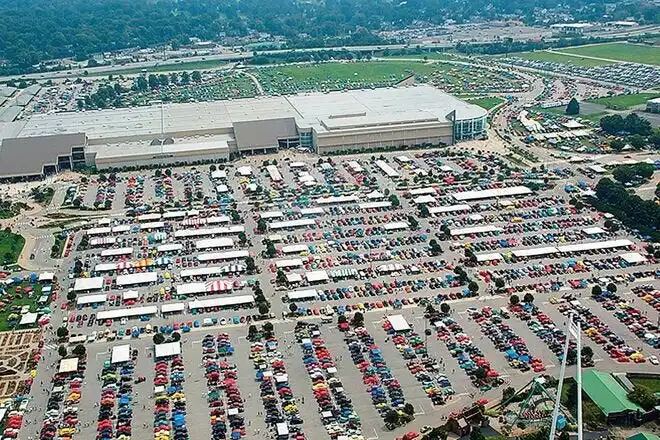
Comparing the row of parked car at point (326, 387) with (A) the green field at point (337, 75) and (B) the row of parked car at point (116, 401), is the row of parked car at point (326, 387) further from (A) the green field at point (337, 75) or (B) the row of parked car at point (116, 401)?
(A) the green field at point (337, 75)

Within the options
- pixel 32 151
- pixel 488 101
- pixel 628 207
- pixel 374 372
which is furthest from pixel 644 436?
pixel 488 101

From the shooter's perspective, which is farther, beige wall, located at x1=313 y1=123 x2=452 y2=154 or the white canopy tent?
beige wall, located at x1=313 y1=123 x2=452 y2=154

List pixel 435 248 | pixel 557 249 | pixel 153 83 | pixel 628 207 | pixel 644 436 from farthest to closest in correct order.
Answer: pixel 153 83 < pixel 628 207 < pixel 435 248 < pixel 557 249 < pixel 644 436

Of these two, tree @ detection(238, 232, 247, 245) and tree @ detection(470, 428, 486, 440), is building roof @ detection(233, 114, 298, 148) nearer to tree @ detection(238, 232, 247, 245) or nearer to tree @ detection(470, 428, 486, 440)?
tree @ detection(238, 232, 247, 245)

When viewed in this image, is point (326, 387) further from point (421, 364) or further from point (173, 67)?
point (173, 67)

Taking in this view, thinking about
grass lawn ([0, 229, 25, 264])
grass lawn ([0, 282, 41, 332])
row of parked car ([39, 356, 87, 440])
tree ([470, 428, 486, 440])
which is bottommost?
tree ([470, 428, 486, 440])

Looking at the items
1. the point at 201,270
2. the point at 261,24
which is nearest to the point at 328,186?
the point at 201,270

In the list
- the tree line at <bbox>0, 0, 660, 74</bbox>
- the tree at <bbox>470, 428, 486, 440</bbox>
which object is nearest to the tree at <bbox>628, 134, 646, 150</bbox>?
the tree at <bbox>470, 428, 486, 440</bbox>
